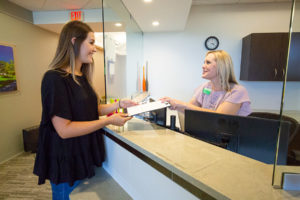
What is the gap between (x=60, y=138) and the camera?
36.5 inches

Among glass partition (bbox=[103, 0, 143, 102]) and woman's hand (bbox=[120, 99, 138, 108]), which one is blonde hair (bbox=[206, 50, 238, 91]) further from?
glass partition (bbox=[103, 0, 143, 102])

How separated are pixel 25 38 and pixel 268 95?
4721 mm

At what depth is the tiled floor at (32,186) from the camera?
96cm

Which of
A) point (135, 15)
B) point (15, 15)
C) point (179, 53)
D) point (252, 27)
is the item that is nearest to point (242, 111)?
point (135, 15)

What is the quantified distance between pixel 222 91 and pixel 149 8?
1494 mm

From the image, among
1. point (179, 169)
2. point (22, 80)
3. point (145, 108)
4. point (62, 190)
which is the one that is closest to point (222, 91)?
point (145, 108)

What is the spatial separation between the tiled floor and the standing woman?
0.08 m

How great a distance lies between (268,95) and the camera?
3195 millimetres

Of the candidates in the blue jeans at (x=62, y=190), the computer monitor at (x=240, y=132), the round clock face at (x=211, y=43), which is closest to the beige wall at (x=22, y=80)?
the blue jeans at (x=62, y=190)

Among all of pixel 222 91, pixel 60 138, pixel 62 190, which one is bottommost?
pixel 62 190

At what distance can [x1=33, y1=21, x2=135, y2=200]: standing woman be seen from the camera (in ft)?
2.79

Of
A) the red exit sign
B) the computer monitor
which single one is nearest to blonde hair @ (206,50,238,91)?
the computer monitor

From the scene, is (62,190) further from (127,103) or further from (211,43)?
(211,43)

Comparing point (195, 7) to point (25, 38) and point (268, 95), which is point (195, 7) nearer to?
point (268, 95)
